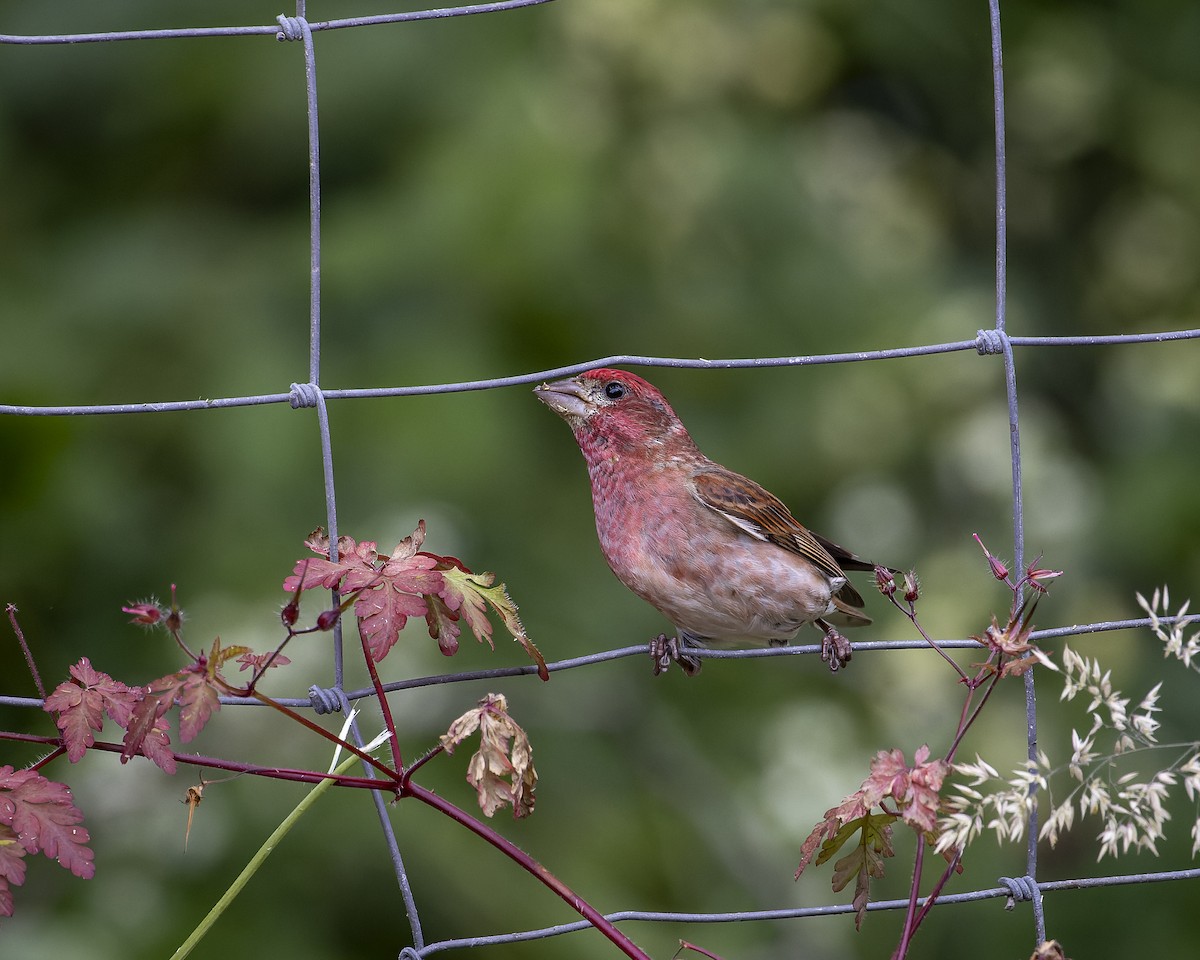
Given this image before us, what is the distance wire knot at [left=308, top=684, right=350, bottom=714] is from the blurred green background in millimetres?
1374

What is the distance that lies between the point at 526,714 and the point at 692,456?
1.62 metres

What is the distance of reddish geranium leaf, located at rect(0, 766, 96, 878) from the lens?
2.58 metres

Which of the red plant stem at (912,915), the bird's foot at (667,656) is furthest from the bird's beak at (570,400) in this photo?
the red plant stem at (912,915)

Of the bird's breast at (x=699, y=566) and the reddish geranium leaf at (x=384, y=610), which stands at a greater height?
the reddish geranium leaf at (x=384, y=610)

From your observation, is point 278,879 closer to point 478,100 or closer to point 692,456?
point 692,456

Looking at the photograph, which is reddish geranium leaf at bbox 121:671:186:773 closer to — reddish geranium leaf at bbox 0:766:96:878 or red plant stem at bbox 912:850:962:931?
reddish geranium leaf at bbox 0:766:96:878

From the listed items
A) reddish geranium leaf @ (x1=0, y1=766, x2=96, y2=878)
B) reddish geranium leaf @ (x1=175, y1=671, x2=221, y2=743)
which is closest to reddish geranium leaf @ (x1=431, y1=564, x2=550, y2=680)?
reddish geranium leaf @ (x1=175, y1=671, x2=221, y2=743)

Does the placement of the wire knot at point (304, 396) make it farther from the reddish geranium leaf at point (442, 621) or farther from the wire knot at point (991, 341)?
the wire knot at point (991, 341)

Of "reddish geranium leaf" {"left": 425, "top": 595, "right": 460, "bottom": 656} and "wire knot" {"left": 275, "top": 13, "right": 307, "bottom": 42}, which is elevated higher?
"wire knot" {"left": 275, "top": 13, "right": 307, "bottom": 42}

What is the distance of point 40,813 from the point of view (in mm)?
2588

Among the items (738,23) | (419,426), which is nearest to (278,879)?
(419,426)

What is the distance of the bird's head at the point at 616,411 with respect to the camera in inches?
158

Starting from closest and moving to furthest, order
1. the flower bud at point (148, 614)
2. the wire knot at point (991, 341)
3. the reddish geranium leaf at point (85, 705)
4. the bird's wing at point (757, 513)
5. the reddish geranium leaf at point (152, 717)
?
the flower bud at point (148, 614)
the reddish geranium leaf at point (152, 717)
the reddish geranium leaf at point (85, 705)
the wire knot at point (991, 341)
the bird's wing at point (757, 513)

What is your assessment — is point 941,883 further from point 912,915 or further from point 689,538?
point 689,538
